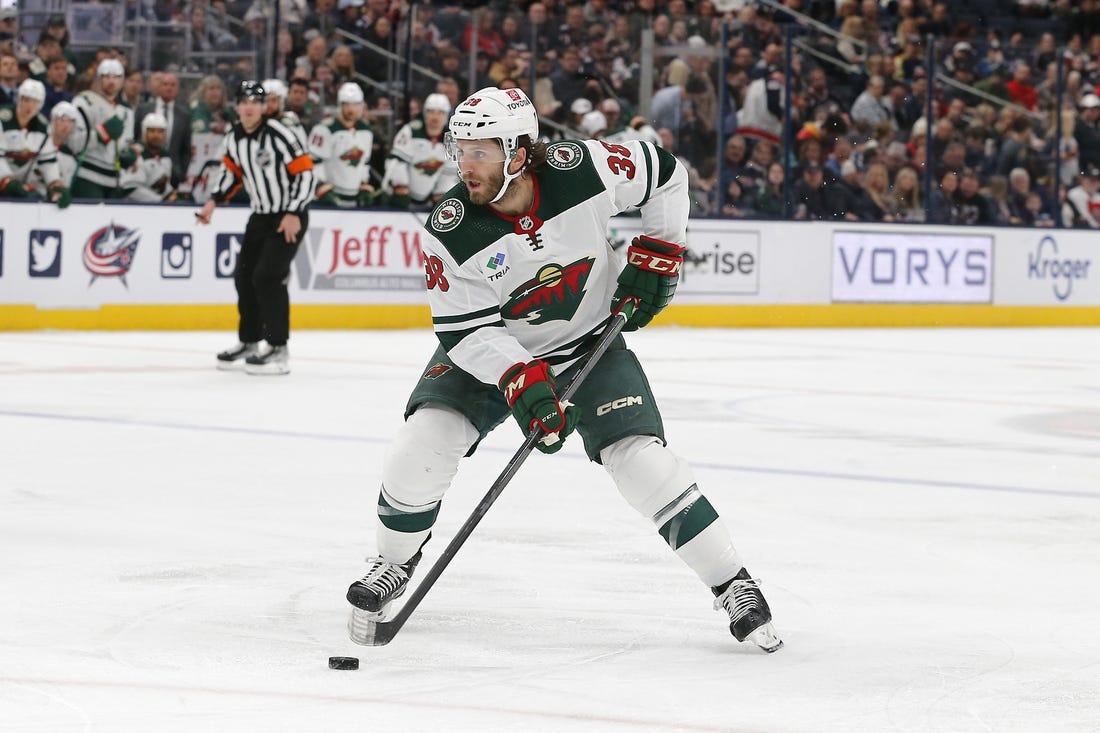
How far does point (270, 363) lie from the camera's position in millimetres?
8820

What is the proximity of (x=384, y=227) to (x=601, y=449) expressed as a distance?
9477 millimetres

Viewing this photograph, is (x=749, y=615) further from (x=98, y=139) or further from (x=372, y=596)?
(x=98, y=139)

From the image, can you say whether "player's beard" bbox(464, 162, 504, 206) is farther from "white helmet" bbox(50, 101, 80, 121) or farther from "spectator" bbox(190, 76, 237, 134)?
"spectator" bbox(190, 76, 237, 134)

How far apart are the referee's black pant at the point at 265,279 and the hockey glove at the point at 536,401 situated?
5740 millimetres

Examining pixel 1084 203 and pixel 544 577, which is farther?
pixel 1084 203

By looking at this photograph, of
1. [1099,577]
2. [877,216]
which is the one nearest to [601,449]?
[1099,577]

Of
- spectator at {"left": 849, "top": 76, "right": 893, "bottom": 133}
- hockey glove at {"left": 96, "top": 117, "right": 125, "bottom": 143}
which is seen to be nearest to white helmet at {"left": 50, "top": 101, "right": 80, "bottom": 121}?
hockey glove at {"left": 96, "top": 117, "right": 125, "bottom": 143}

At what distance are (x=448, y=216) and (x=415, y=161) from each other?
9.58m

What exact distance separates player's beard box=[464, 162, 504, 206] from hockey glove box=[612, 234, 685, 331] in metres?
0.36

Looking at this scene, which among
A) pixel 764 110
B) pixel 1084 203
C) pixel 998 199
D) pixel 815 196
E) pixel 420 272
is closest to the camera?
pixel 420 272

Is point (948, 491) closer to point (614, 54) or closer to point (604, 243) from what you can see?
point (604, 243)

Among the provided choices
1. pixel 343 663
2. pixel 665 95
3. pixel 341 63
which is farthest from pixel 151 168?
pixel 343 663

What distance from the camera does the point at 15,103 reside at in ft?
36.6

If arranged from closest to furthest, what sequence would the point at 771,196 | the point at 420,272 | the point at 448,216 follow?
the point at 448,216 < the point at 420,272 < the point at 771,196
